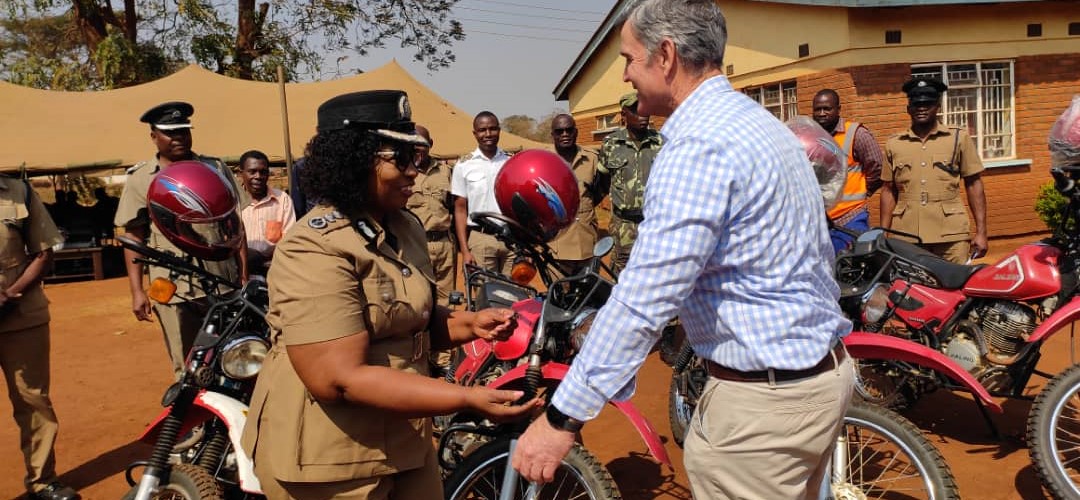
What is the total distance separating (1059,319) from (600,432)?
7.68 ft

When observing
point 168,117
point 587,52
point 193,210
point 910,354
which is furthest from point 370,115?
point 587,52

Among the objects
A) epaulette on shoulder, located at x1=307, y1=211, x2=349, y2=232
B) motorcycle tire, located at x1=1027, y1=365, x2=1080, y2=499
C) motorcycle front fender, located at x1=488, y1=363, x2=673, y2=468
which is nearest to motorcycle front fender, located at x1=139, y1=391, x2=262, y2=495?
motorcycle front fender, located at x1=488, y1=363, x2=673, y2=468

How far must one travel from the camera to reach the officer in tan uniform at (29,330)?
13.1 feet

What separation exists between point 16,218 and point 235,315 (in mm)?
1786

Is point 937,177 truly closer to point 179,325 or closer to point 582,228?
point 582,228

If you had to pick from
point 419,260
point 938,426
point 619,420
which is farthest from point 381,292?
point 938,426

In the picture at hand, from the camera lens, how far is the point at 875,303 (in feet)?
12.9

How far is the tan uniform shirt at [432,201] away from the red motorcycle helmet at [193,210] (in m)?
3.12

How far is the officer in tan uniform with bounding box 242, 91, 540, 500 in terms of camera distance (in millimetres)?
1836

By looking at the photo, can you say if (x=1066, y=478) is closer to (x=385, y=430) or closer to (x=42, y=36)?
(x=385, y=430)

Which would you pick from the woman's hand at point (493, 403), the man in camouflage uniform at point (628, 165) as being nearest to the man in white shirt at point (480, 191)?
the man in camouflage uniform at point (628, 165)

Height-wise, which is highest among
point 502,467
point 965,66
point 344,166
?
point 965,66

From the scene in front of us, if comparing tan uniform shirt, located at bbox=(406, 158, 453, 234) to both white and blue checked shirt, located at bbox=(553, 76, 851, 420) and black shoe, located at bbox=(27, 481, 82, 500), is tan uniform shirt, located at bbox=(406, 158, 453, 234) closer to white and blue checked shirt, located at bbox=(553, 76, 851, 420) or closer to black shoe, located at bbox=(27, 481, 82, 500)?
black shoe, located at bbox=(27, 481, 82, 500)

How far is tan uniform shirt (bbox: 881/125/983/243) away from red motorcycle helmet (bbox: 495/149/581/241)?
122 inches
